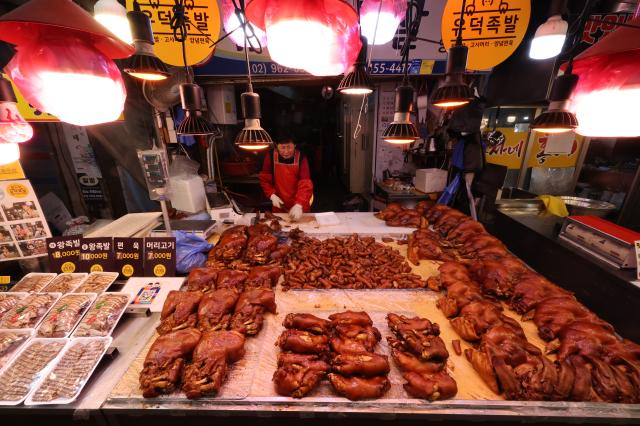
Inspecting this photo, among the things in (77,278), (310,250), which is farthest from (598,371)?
(77,278)

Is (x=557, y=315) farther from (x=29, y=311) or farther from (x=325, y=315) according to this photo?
(x=29, y=311)

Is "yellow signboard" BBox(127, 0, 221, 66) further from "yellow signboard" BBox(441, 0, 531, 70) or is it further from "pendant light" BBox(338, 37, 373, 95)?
"yellow signboard" BBox(441, 0, 531, 70)

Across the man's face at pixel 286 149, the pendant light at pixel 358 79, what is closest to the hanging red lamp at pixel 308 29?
the pendant light at pixel 358 79

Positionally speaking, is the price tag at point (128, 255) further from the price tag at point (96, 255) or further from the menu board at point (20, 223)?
the menu board at point (20, 223)

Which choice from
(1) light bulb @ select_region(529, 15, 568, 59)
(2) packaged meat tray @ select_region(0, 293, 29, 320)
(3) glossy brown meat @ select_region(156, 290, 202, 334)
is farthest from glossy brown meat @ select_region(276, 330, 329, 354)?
(1) light bulb @ select_region(529, 15, 568, 59)

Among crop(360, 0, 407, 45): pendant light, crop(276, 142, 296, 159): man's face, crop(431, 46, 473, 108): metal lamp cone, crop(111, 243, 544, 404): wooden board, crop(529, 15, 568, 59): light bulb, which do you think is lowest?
crop(111, 243, 544, 404): wooden board

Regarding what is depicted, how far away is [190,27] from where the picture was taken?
4.07 m

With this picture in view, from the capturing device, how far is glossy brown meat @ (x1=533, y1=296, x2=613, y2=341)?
94.5 inches

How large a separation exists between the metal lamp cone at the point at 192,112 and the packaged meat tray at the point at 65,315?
1947 mm

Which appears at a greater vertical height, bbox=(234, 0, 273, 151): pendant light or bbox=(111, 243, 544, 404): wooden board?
bbox=(234, 0, 273, 151): pendant light

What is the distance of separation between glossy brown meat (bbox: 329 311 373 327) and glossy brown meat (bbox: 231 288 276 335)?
66 cm

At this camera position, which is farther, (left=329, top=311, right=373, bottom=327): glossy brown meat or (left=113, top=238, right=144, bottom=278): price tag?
(left=113, top=238, right=144, bottom=278): price tag

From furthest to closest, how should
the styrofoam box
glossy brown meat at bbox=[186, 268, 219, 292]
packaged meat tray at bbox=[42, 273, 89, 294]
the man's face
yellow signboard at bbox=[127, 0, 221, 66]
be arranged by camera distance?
the styrofoam box, the man's face, yellow signboard at bbox=[127, 0, 221, 66], glossy brown meat at bbox=[186, 268, 219, 292], packaged meat tray at bbox=[42, 273, 89, 294]

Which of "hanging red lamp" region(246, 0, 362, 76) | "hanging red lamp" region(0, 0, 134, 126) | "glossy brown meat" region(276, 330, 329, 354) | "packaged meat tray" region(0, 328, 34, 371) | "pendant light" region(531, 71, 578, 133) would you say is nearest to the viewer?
"hanging red lamp" region(0, 0, 134, 126)
